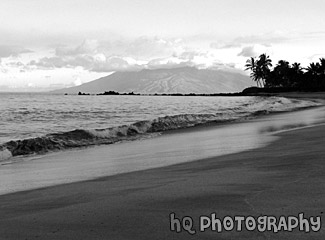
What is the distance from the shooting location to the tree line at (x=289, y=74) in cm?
11419

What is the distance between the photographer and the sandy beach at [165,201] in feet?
12.9

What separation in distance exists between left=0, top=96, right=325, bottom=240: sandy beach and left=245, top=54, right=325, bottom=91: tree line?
111 meters

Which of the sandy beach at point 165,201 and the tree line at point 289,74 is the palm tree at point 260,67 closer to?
the tree line at point 289,74

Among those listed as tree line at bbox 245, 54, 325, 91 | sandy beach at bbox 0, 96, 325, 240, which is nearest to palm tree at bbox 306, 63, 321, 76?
tree line at bbox 245, 54, 325, 91

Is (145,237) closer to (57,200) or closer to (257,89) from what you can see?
(57,200)

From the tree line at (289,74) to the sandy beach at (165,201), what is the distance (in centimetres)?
11088

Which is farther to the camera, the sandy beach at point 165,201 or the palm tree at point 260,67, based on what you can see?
the palm tree at point 260,67

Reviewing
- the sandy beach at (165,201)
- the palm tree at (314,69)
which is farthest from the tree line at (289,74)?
the sandy beach at (165,201)

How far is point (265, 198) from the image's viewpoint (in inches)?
184

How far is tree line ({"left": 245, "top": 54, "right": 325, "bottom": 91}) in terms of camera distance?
114 metres

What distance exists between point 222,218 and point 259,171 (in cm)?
267

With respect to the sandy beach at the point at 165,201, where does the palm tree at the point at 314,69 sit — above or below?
above

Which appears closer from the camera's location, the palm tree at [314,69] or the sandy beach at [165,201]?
the sandy beach at [165,201]

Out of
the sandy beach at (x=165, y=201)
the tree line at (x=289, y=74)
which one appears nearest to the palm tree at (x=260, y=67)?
the tree line at (x=289, y=74)
